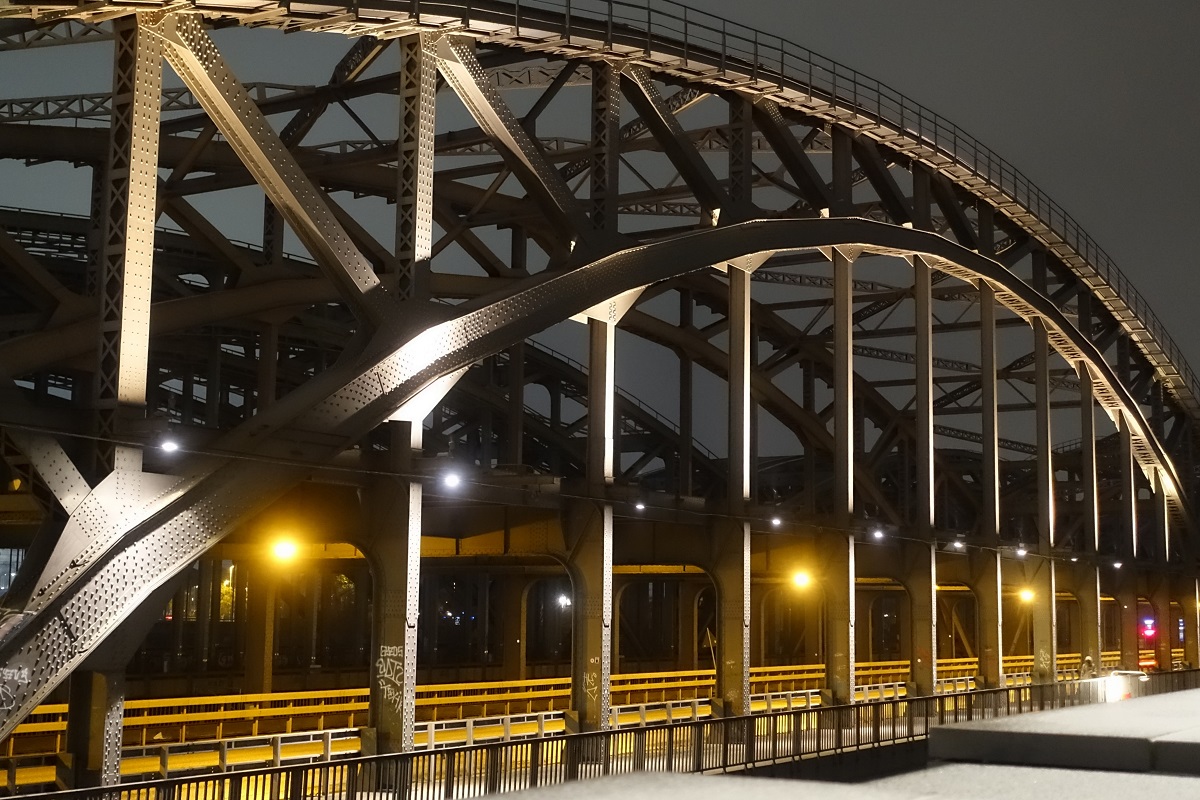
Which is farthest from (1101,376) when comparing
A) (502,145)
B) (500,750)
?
(500,750)

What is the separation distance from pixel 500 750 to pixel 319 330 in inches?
1132

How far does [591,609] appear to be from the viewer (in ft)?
86.6

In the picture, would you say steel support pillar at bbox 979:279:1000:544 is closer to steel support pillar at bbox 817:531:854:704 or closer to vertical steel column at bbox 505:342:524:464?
steel support pillar at bbox 817:531:854:704

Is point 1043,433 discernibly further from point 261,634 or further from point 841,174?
point 261,634

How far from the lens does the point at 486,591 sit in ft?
184

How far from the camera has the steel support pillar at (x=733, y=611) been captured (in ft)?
100

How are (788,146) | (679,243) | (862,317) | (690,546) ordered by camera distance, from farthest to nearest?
(862,317), (788,146), (690,546), (679,243)

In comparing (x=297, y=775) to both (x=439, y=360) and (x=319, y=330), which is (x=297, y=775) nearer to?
(x=439, y=360)

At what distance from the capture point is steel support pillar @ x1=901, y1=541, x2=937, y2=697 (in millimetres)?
39469

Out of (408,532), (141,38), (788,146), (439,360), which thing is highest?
(788,146)

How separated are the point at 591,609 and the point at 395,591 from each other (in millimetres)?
5595

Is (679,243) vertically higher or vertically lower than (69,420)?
higher

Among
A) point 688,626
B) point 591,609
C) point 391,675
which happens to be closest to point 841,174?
point 591,609

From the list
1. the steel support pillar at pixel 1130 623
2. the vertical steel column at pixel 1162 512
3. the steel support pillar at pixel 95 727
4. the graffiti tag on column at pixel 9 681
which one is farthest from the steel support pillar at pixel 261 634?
the vertical steel column at pixel 1162 512
